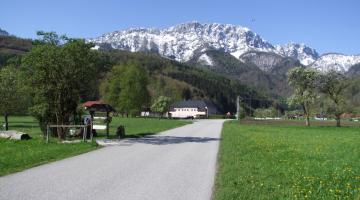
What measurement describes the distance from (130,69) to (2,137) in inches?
3401

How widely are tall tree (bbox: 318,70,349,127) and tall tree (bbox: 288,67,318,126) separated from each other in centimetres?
172

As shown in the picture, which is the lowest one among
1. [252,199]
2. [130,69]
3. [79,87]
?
[252,199]

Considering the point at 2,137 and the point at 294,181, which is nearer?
the point at 294,181

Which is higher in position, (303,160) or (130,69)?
(130,69)

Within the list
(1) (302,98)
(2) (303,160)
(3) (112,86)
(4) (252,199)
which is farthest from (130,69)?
(4) (252,199)

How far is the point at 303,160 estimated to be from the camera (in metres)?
18.9

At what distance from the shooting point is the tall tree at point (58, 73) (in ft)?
94.7

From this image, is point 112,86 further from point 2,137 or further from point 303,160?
point 303,160

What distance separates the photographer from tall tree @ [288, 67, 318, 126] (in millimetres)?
81500

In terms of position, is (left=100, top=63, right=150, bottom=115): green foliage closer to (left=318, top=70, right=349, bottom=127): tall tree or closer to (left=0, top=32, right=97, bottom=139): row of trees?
(left=318, top=70, right=349, bottom=127): tall tree

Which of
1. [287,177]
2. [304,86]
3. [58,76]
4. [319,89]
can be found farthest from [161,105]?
[287,177]

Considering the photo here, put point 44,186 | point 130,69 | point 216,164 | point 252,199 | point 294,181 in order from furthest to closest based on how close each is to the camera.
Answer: point 130,69 → point 216,164 → point 294,181 → point 44,186 → point 252,199

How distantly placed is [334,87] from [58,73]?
197ft

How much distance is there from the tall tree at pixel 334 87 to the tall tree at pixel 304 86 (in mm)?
1718
